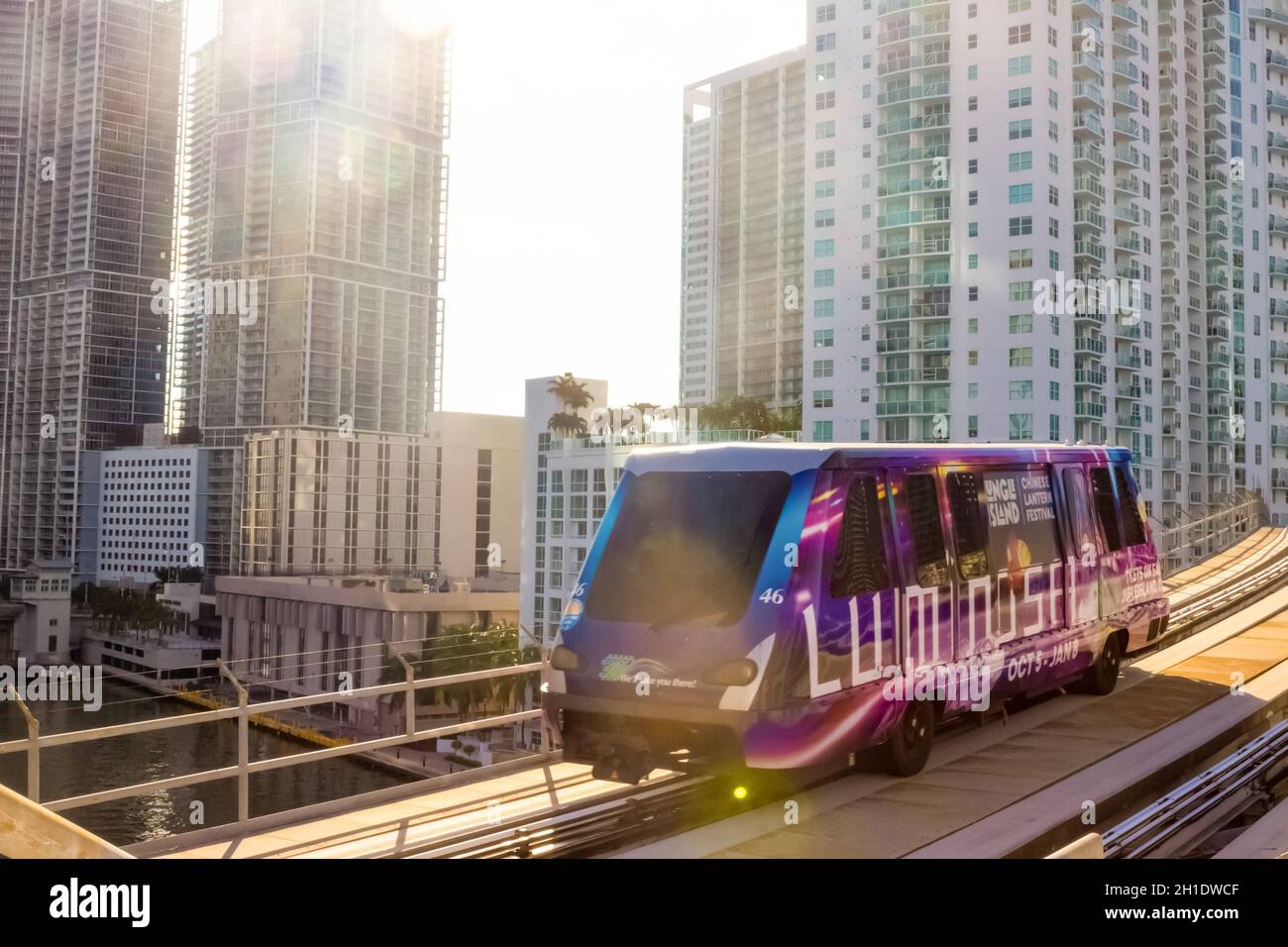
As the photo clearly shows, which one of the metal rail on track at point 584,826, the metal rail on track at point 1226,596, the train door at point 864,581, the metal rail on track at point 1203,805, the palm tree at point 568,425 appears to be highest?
the palm tree at point 568,425

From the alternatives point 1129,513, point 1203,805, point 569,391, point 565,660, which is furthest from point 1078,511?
point 569,391

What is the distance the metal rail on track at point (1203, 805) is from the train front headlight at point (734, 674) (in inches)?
113

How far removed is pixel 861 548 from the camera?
36.9 feet

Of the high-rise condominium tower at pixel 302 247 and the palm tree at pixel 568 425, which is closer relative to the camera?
the palm tree at pixel 568 425

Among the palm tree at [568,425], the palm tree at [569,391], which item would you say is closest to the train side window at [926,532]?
the palm tree at [568,425]

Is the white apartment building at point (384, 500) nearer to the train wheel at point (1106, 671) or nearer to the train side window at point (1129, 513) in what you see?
the train side window at point (1129, 513)

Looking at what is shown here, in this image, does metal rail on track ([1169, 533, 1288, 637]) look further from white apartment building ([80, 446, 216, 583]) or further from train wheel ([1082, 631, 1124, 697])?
white apartment building ([80, 446, 216, 583])

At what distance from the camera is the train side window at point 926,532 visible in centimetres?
1215

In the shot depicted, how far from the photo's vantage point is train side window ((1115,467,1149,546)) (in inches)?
695

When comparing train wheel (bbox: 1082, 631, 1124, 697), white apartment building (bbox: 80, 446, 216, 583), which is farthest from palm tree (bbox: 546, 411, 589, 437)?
train wheel (bbox: 1082, 631, 1124, 697)

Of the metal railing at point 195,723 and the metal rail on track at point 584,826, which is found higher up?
the metal railing at point 195,723

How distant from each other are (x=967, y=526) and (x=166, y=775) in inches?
3907
